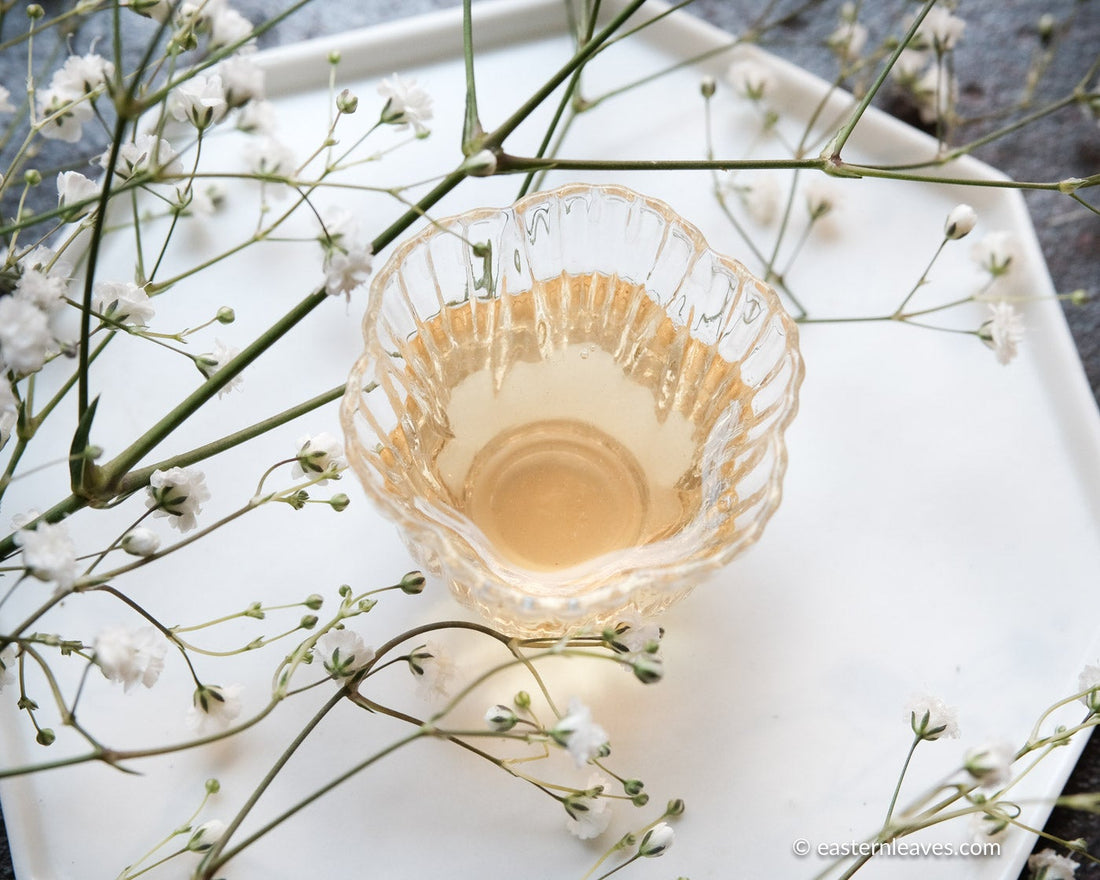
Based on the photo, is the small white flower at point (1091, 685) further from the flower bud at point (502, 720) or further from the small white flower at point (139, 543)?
the small white flower at point (139, 543)

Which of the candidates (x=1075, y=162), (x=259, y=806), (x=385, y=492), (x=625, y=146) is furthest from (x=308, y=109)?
(x=1075, y=162)

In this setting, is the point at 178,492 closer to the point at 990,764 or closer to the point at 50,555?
the point at 50,555

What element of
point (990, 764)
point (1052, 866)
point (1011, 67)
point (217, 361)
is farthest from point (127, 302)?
point (1011, 67)

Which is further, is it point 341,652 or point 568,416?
point 568,416

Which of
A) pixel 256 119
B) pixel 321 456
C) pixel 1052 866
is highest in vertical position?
pixel 256 119

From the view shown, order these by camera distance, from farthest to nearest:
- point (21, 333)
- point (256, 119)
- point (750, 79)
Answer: point (750, 79), point (256, 119), point (21, 333)

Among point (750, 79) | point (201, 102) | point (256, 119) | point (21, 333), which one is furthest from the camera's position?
point (750, 79)

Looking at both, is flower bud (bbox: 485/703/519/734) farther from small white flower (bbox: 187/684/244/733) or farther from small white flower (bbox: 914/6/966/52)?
small white flower (bbox: 914/6/966/52)
